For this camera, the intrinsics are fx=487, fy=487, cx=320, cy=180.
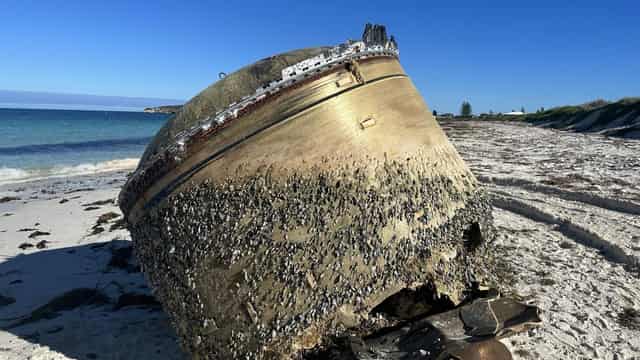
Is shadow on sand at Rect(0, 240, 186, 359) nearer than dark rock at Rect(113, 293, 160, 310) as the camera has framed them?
Yes

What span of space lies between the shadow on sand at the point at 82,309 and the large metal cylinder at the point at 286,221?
1118mm

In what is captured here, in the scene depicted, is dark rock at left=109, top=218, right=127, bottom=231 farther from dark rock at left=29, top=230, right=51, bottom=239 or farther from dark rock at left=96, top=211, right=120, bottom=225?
dark rock at left=29, top=230, right=51, bottom=239

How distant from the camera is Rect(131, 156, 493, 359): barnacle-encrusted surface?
8.39 ft

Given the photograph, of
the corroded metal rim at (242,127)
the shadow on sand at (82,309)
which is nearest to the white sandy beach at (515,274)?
the shadow on sand at (82,309)

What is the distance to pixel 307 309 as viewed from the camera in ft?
8.38

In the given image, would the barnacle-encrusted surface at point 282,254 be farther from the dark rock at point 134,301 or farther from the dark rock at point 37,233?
the dark rock at point 37,233

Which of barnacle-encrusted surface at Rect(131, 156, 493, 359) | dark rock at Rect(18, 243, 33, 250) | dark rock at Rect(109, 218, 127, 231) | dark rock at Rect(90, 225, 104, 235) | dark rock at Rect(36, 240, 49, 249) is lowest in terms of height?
dark rock at Rect(18, 243, 33, 250)

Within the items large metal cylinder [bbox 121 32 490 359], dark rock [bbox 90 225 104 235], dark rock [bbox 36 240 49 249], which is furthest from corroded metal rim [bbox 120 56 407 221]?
dark rock [bbox 90 225 104 235]

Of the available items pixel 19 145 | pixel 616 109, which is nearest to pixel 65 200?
pixel 19 145

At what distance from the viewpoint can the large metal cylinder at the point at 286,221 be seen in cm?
257

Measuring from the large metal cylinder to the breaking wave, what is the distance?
1570 cm

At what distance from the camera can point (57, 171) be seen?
18188mm

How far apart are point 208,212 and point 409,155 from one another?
1.19 meters

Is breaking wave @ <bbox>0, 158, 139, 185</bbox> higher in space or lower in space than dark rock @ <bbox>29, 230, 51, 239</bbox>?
higher
